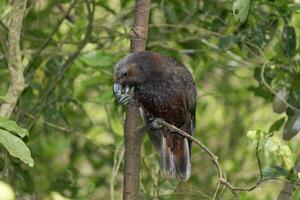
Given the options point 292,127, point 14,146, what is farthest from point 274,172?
point 14,146

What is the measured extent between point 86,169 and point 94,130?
1.90m

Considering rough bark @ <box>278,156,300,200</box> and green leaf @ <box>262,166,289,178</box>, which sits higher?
green leaf @ <box>262,166,289,178</box>

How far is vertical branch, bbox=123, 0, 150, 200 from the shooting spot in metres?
2.43

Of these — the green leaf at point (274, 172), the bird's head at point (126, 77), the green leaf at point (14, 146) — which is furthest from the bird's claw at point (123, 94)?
the green leaf at point (14, 146)

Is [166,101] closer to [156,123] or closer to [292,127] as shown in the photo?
[156,123]

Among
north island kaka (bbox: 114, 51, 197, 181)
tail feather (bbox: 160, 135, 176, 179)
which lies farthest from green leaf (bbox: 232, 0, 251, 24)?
tail feather (bbox: 160, 135, 176, 179)

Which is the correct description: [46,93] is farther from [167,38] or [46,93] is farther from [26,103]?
[167,38]

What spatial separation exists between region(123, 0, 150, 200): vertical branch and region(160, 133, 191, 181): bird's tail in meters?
0.73

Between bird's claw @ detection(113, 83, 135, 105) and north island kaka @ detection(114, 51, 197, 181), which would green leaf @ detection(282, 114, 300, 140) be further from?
bird's claw @ detection(113, 83, 135, 105)

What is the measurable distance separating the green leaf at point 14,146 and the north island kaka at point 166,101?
117cm

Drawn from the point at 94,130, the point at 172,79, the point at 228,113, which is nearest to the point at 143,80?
the point at 172,79

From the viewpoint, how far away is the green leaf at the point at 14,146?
1.89m

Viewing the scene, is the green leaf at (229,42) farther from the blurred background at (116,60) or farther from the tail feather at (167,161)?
the tail feather at (167,161)

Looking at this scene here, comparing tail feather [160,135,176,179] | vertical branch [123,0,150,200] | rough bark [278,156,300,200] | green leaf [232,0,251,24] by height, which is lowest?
tail feather [160,135,176,179]
